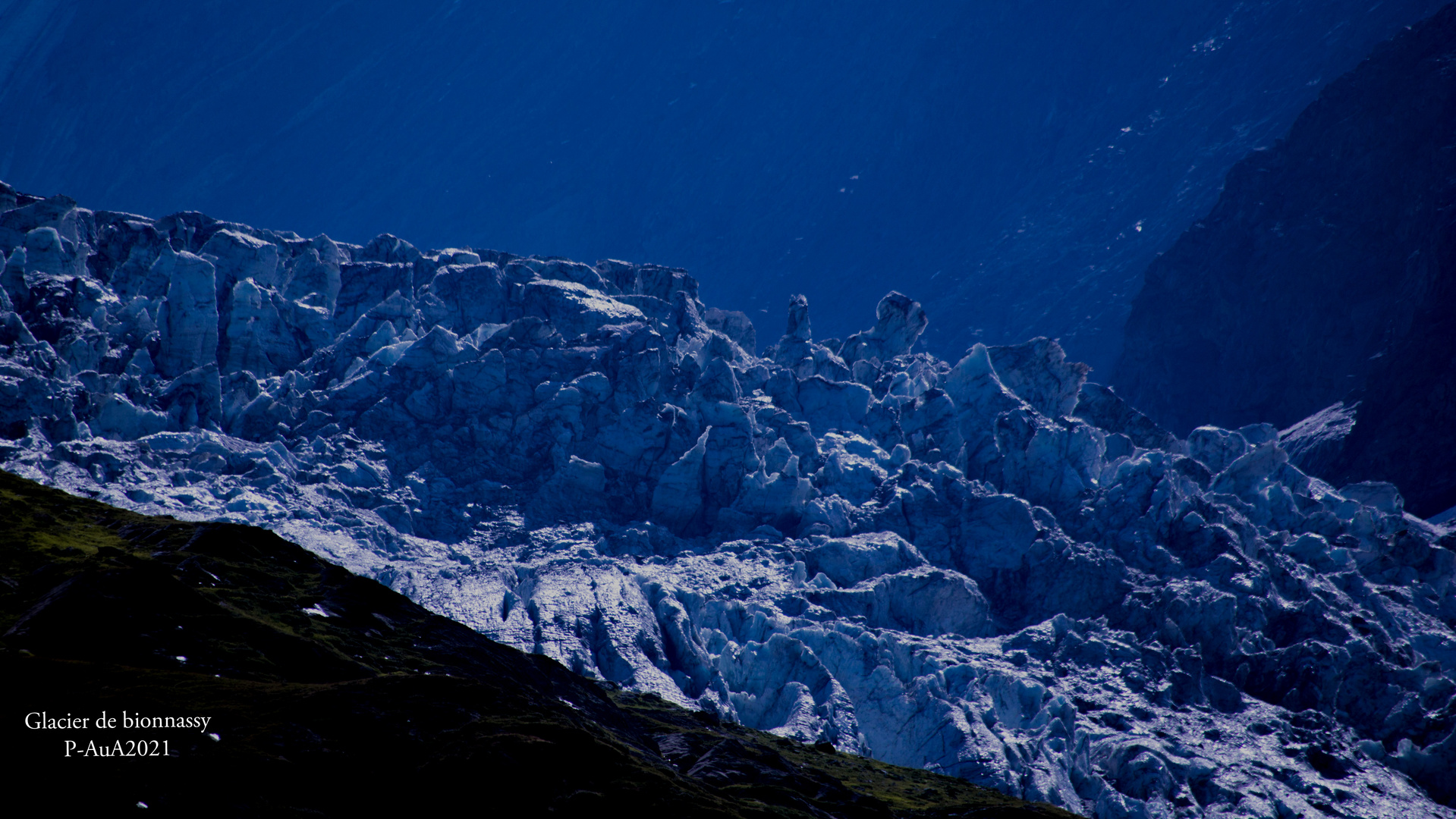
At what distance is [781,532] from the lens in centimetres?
17050

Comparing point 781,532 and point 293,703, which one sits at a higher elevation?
point 781,532

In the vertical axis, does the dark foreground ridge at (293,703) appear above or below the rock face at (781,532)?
below

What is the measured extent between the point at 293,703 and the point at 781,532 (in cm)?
12790

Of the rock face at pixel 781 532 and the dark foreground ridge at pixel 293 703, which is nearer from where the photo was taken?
the dark foreground ridge at pixel 293 703

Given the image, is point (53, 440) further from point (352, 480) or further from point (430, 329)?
point (430, 329)

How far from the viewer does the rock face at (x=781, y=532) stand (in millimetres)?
130500

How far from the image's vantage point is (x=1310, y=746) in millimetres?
134250

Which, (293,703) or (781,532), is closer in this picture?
(293,703)

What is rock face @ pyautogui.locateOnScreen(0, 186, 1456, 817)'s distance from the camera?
130500 mm

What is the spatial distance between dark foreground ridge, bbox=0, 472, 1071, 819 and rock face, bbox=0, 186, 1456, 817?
48.6 m

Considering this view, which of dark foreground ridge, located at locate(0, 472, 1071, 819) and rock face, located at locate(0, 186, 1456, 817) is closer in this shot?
dark foreground ridge, located at locate(0, 472, 1071, 819)

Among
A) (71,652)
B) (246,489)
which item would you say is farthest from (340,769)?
(246,489)

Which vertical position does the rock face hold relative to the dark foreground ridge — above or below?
above

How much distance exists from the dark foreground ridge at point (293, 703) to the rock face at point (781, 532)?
48.6 meters
